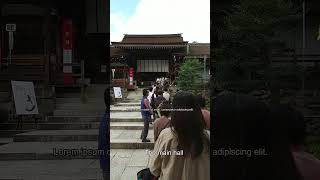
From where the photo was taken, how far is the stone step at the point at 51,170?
19.7 ft

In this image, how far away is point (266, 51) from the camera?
149 inches

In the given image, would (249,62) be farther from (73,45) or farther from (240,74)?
(73,45)

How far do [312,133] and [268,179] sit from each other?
1248 millimetres

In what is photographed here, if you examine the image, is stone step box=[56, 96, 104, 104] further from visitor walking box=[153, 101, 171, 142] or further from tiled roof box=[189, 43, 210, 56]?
visitor walking box=[153, 101, 171, 142]

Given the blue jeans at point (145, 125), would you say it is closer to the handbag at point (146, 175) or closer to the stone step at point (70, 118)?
the handbag at point (146, 175)

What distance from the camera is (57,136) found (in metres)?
7.52

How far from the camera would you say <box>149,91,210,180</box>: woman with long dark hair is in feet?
9.71

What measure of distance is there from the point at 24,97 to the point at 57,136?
33.1 inches

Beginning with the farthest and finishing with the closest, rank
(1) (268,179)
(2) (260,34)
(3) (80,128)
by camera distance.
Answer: (3) (80,128) → (2) (260,34) → (1) (268,179)

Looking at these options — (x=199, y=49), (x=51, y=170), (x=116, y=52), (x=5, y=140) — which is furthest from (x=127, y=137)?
(x=5, y=140)

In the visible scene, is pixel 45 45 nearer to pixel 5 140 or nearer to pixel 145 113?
pixel 5 140

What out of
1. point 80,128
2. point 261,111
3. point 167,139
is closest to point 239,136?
point 261,111

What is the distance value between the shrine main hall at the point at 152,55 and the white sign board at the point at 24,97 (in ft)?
12.7

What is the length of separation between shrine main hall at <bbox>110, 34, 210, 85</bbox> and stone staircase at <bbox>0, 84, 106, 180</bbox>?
1375 millimetres
